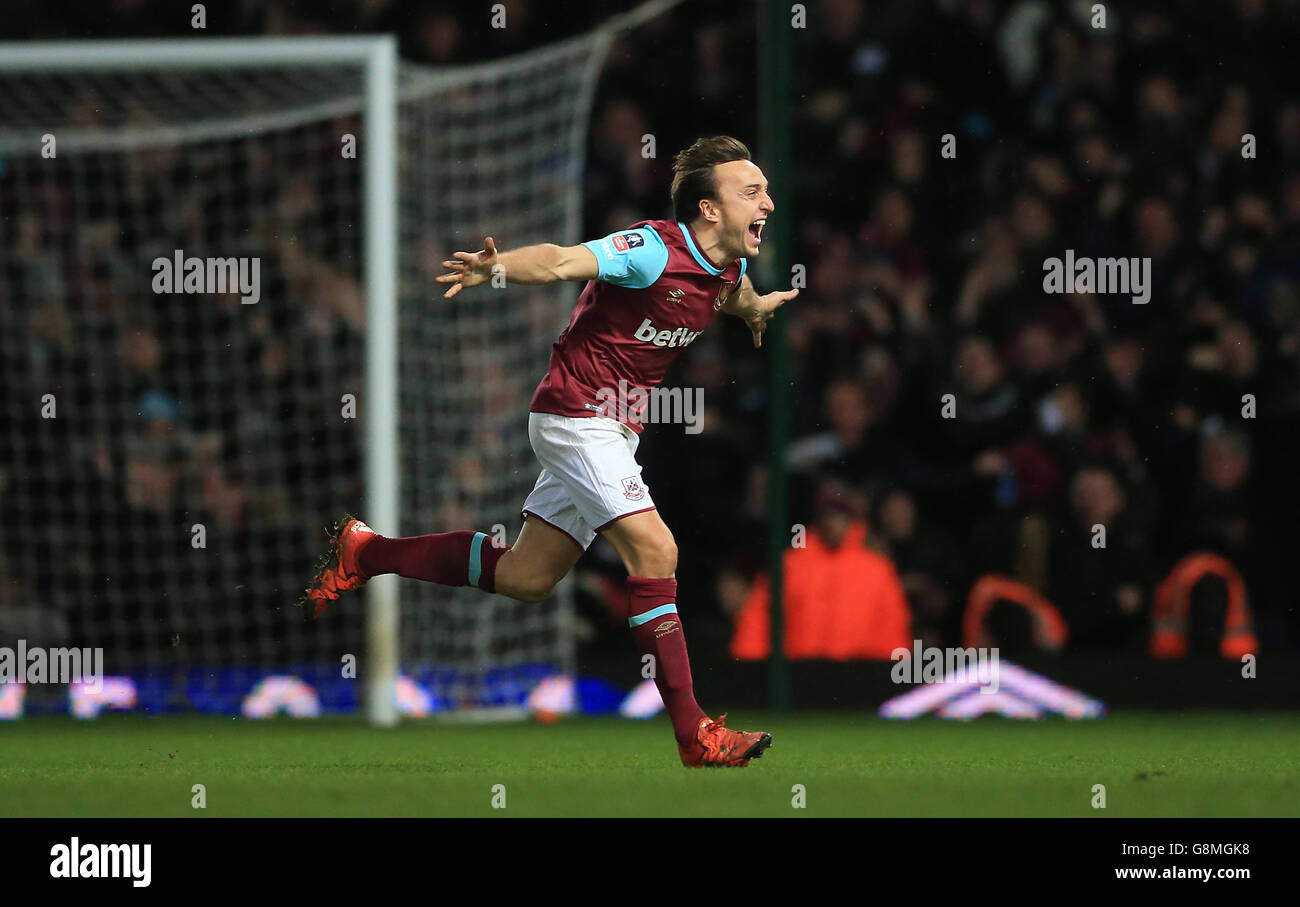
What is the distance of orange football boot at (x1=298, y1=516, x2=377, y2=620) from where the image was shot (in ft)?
23.0

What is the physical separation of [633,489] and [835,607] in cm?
366

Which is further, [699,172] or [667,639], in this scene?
[699,172]

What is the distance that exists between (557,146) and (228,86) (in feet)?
7.32

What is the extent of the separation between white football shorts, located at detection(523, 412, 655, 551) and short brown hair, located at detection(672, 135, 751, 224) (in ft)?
2.43

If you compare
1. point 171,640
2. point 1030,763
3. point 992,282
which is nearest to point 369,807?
point 1030,763

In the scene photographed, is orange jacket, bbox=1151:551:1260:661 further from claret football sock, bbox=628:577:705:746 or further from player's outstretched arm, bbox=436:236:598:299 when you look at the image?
player's outstretched arm, bbox=436:236:598:299

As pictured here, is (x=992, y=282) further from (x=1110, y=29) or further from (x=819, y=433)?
(x=1110, y=29)

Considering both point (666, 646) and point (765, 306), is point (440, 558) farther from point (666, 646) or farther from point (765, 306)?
point (765, 306)

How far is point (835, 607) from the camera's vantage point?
9625 mm

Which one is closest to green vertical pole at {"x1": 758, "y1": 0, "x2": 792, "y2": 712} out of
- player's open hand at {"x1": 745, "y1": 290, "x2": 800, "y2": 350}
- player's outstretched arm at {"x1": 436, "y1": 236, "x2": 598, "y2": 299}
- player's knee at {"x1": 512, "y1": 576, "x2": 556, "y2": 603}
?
player's open hand at {"x1": 745, "y1": 290, "x2": 800, "y2": 350}

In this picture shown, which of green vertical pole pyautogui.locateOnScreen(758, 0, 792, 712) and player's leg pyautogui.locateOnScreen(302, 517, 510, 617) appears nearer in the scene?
player's leg pyautogui.locateOnScreen(302, 517, 510, 617)

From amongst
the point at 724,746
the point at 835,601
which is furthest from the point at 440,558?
the point at 835,601

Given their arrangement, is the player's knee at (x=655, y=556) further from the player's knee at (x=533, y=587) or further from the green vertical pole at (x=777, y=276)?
the green vertical pole at (x=777, y=276)

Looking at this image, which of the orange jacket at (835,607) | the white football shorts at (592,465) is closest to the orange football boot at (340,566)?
the white football shorts at (592,465)
